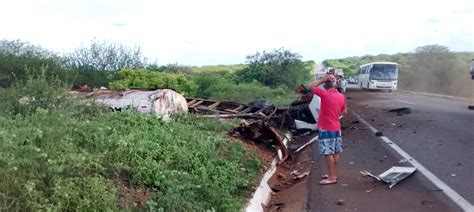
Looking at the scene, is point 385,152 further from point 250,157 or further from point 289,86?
point 289,86

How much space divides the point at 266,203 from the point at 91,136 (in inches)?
137

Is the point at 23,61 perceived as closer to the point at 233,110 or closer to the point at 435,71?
the point at 233,110

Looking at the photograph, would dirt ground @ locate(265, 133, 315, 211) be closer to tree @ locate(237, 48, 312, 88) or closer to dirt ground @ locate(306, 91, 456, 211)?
dirt ground @ locate(306, 91, 456, 211)

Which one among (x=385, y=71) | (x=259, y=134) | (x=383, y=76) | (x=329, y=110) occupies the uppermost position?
(x=329, y=110)

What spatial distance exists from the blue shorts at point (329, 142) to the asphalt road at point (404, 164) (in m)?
0.59

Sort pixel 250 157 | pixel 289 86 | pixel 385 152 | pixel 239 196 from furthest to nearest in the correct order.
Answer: pixel 289 86
pixel 385 152
pixel 250 157
pixel 239 196

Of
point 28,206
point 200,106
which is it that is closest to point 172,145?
point 28,206

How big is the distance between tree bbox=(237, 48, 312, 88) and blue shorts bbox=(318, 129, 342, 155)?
147ft

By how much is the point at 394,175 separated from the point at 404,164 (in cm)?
145

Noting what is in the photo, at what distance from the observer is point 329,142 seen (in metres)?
10.3

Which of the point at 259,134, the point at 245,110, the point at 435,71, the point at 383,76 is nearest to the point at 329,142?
the point at 259,134

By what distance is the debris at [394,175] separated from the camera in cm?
971

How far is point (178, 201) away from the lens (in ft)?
23.1

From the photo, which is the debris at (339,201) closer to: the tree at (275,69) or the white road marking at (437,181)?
the white road marking at (437,181)
